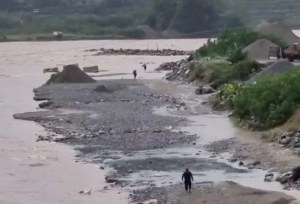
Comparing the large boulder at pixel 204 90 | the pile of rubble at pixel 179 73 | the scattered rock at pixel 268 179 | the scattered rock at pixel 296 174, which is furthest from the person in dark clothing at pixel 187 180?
the pile of rubble at pixel 179 73

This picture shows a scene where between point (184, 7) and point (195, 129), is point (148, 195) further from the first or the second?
point (184, 7)

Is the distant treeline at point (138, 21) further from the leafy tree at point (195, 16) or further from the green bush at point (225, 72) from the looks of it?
the green bush at point (225, 72)

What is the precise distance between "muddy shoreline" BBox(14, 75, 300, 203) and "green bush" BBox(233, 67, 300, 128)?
2584mm

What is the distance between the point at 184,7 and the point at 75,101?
311 ft

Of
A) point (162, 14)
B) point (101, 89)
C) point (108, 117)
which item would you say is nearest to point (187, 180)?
point (108, 117)

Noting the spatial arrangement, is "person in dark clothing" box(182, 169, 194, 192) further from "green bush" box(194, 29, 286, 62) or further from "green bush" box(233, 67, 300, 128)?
"green bush" box(194, 29, 286, 62)

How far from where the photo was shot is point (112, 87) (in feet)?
183

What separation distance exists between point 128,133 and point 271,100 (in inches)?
235

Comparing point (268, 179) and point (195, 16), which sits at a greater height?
point (195, 16)

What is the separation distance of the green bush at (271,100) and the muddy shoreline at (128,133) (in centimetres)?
258

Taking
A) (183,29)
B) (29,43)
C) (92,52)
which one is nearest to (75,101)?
(92,52)

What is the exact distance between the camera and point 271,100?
34.5m

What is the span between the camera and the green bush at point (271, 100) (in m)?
33.1

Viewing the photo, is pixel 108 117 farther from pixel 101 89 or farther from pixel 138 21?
pixel 138 21
